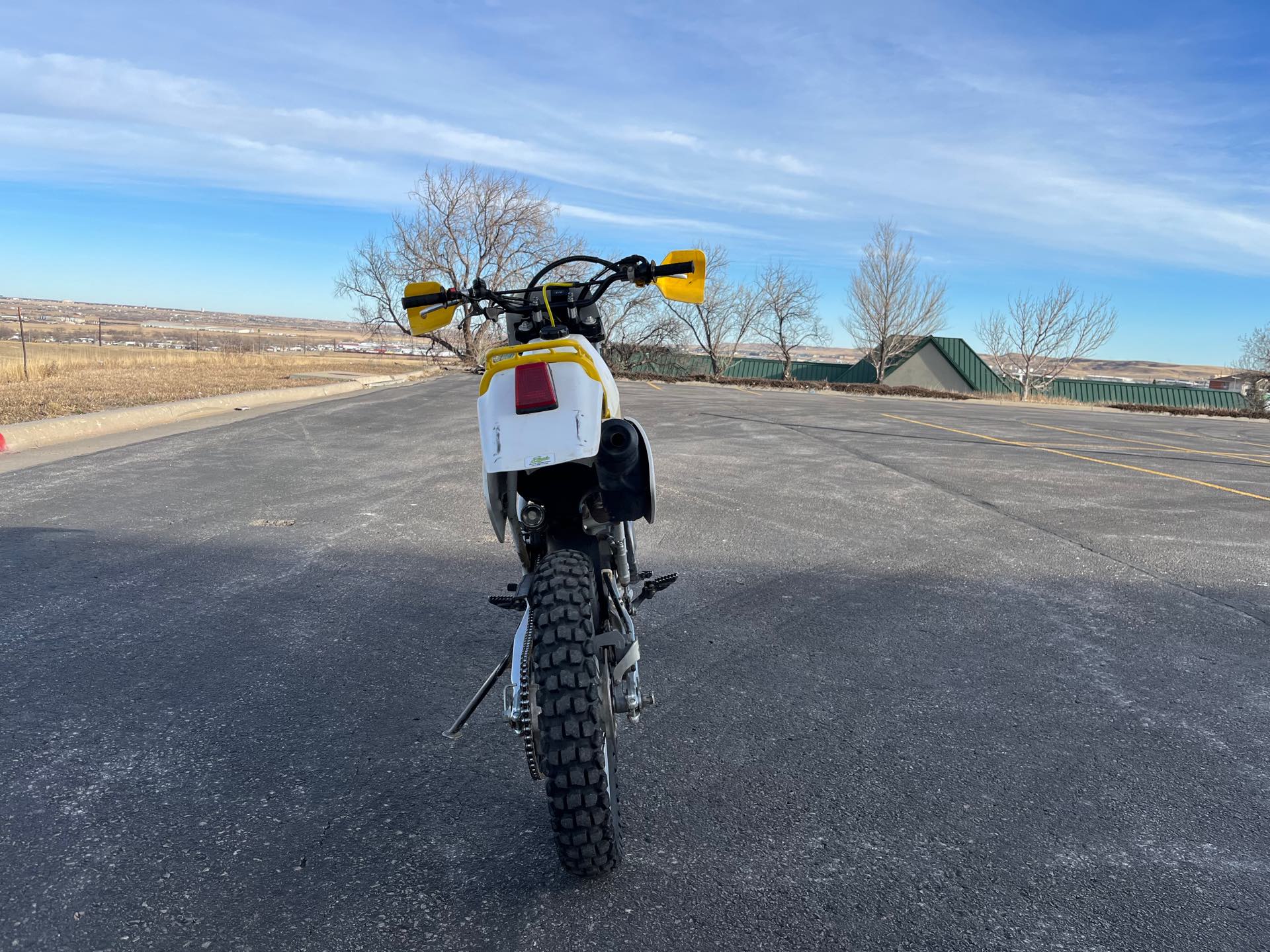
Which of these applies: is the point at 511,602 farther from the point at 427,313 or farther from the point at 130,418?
the point at 130,418

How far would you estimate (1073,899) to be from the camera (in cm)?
244

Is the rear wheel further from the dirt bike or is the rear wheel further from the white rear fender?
the white rear fender

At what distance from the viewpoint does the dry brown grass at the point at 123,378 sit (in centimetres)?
1395

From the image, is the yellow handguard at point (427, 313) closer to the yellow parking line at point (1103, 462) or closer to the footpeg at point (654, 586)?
the footpeg at point (654, 586)

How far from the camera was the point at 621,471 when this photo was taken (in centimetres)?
289

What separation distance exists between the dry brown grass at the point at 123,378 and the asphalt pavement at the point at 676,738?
7505 mm

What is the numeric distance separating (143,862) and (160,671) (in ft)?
5.09

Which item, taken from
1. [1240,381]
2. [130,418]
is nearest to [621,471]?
[130,418]

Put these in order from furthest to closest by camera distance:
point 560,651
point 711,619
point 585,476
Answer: point 711,619 < point 585,476 < point 560,651

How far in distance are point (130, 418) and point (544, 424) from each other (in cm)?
1264

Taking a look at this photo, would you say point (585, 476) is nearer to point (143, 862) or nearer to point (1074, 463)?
point (143, 862)

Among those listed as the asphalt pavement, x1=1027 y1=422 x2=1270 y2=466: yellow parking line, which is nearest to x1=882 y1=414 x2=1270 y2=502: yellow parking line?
x1=1027 y1=422 x2=1270 y2=466: yellow parking line

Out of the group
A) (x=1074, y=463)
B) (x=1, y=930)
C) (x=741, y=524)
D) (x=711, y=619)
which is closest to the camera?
(x=1, y=930)

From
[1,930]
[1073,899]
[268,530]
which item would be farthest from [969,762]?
[268,530]
